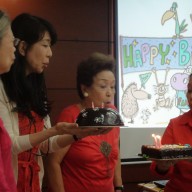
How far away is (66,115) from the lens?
2396 mm

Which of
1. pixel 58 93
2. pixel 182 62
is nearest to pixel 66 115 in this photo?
pixel 58 93

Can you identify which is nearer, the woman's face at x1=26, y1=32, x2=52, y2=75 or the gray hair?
the gray hair

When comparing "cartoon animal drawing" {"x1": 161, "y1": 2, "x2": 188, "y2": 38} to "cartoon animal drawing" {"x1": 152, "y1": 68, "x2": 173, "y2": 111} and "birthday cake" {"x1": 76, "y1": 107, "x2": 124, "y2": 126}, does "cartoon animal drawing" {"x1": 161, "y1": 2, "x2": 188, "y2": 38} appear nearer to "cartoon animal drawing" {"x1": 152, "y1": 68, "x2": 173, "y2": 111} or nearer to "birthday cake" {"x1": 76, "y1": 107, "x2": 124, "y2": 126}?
"cartoon animal drawing" {"x1": 152, "y1": 68, "x2": 173, "y2": 111}

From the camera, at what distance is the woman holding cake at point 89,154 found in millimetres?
2338

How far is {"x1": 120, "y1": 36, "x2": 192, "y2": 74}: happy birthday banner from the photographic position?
3.61m

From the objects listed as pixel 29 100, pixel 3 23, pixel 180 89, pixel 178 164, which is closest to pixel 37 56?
pixel 29 100

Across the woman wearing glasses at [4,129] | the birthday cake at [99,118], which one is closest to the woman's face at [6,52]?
the woman wearing glasses at [4,129]

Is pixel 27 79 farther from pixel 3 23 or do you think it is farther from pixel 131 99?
pixel 131 99

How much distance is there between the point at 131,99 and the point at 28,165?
1.73 meters

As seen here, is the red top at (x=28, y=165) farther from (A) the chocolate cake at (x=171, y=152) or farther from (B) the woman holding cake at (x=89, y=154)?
(A) the chocolate cake at (x=171, y=152)

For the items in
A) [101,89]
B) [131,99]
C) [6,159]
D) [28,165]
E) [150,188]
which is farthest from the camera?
[131,99]

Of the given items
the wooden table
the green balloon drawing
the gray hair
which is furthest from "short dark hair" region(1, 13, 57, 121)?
the green balloon drawing

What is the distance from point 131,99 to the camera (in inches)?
142

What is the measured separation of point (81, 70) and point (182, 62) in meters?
1.59
